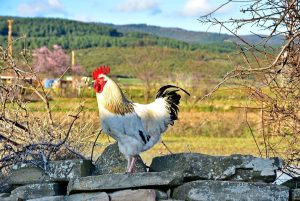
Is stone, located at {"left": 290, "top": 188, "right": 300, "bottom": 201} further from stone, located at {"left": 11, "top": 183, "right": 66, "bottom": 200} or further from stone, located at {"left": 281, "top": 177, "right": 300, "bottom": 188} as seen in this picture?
stone, located at {"left": 11, "top": 183, "right": 66, "bottom": 200}

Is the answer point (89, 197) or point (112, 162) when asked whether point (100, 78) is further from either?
point (89, 197)

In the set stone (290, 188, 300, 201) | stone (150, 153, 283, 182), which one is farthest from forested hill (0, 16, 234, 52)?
stone (290, 188, 300, 201)

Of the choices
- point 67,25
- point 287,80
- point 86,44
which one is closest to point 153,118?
point 287,80

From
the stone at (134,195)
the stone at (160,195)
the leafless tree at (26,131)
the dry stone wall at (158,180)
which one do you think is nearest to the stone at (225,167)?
the dry stone wall at (158,180)

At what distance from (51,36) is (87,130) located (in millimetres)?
108677

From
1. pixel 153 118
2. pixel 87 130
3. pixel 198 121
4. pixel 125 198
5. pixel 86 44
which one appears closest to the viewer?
pixel 125 198

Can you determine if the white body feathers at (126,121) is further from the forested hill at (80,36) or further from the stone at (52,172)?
the forested hill at (80,36)

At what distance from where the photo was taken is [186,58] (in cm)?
8388

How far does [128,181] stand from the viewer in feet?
17.3

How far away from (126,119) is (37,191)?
935mm

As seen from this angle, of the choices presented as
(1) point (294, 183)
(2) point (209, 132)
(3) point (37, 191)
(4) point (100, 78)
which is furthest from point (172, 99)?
(2) point (209, 132)

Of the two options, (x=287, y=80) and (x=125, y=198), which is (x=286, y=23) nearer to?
(x=287, y=80)

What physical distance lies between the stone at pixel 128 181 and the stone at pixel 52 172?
31 cm

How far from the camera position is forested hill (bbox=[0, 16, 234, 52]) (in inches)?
4082
